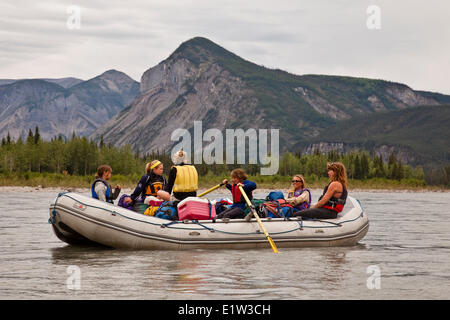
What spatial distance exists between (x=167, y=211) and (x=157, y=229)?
581mm

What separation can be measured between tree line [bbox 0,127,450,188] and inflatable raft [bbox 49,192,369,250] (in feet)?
256

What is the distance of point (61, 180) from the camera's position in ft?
286

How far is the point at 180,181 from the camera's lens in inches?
623

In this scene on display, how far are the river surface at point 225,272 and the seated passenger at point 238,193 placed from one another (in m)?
1.05

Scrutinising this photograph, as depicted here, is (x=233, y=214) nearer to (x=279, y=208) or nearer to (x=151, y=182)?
(x=279, y=208)

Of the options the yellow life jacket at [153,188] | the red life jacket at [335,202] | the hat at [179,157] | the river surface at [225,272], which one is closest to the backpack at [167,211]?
the yellow life jacket at [153,188]

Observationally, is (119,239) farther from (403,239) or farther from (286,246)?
(403,239)

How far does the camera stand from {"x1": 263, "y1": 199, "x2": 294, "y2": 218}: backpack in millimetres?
16531

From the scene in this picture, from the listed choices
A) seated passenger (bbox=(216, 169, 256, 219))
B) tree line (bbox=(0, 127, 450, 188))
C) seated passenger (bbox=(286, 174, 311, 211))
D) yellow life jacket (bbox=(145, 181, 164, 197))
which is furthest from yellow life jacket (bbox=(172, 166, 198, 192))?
tree line (bbox=(0, 127, 450, 188))

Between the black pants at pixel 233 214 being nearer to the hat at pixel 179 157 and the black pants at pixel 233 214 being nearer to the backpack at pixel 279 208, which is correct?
the backpack at pixel 279 208

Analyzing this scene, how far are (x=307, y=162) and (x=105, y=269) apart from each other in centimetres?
13398

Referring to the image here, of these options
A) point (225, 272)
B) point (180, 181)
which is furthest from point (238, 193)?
point (225, 272)

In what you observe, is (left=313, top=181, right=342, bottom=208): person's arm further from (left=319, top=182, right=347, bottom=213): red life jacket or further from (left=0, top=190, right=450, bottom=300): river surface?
(left=0, top=190, right=450, bottom=300): river surface
